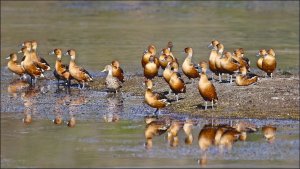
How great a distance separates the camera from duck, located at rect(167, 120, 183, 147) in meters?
15.3

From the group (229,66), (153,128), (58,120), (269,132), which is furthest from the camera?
(229,66)

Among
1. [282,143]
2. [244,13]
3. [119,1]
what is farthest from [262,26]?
[282,143]

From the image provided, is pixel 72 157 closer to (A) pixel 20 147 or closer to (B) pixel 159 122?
(A) pixel 20 147

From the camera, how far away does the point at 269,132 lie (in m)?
15.9

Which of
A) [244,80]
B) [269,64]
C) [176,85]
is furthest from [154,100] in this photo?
[269,64]

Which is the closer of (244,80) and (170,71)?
(244,80)

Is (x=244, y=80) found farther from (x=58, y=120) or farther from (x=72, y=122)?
(x=58, y=120)

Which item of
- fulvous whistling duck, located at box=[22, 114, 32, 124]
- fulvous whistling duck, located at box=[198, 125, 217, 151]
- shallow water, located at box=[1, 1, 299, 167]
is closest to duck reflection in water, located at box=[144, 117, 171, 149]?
shallow water, located at box=[1, 1, 299, 167]

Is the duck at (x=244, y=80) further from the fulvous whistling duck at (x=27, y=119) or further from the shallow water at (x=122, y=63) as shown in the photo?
the fulvous whistling duck at (x=27, y=119)

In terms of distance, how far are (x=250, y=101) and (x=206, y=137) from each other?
119 inches

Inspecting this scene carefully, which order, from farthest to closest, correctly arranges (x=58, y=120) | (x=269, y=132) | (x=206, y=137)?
1. (x=58, y=120)
2. (x=269, y=132)
3. (x=206, y=137)

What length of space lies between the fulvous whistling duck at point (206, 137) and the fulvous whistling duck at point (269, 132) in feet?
2.83

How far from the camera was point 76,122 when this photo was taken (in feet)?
57.1

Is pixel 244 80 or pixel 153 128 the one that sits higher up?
pixel 244 80
